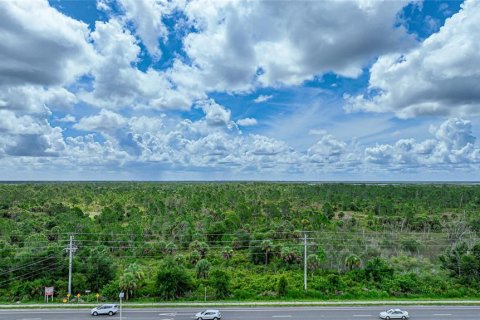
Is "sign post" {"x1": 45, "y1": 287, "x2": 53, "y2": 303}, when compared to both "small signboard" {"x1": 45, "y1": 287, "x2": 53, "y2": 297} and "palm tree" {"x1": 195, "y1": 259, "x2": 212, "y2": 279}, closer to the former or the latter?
"small signboard" {"x1": 45, "y1": 287, "x2": 53, "y2": 297}

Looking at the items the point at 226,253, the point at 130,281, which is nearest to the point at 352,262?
the point at 226,253

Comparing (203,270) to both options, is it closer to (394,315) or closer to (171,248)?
(171,248)

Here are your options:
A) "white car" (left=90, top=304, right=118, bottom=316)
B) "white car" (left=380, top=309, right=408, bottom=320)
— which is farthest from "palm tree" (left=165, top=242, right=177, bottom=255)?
"white car" (left=380, top=309, right=408, bottom=320)

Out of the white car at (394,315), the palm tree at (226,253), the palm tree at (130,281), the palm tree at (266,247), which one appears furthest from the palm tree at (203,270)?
the white car at (394,315)

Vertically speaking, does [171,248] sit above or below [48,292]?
above

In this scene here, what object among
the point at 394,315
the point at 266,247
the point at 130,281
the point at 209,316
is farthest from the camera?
the point at 266,247

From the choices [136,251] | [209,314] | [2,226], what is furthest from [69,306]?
[2,226]
